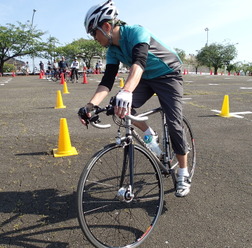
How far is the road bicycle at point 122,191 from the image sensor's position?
2.24 metres

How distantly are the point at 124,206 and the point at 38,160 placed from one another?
202 centimetres

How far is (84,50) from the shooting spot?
76125mm

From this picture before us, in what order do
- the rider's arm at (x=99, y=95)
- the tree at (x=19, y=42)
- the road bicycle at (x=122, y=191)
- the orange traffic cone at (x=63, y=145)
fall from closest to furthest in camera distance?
the road bicycle at (x=122, y=191)
the rider's arm at (x=99, y=95)
the orange traffic cone at (x=63, y=145)
the tree at (x=19, y=42)

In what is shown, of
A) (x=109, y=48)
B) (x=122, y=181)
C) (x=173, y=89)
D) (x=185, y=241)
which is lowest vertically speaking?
(x=185, y=241)

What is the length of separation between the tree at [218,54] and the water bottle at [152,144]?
80.0 m

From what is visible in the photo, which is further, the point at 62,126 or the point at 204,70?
the point at 204,70

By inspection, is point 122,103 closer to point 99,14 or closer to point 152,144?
point 99,14

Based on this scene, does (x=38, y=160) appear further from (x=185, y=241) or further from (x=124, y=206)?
(x=185, y=241)

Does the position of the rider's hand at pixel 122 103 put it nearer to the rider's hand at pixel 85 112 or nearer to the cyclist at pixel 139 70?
the cyclist at pixel 139 70

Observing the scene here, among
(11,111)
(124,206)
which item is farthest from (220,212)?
(11,111)

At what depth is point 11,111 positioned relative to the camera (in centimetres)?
873

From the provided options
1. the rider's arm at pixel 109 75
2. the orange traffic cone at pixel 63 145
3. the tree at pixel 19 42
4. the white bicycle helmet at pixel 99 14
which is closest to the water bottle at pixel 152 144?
the rider's arm at pixel 109 75

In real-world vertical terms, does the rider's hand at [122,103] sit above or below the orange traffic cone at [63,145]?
above

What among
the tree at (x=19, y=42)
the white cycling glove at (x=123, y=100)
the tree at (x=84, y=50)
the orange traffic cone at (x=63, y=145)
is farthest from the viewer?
the tree at (x=84, y=50)
